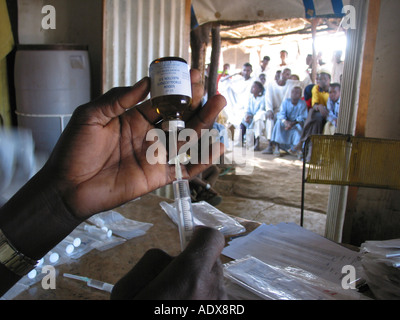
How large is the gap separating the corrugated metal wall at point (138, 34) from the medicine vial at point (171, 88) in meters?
1.86

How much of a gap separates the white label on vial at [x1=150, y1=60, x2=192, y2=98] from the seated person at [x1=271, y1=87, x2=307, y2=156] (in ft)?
20.7

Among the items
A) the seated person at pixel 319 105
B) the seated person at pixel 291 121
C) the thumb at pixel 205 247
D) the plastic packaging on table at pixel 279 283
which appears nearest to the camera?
the thumb at pixel 205 247

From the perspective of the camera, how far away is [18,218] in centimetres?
79

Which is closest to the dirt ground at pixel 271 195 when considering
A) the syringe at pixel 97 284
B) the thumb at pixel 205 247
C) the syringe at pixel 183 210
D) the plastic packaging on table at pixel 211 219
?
the plastic packaging on table at pixel 211 219

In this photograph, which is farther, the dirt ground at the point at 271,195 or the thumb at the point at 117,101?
the dirt ground at the point at 271,195

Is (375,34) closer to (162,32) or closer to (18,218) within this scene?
(162,32)

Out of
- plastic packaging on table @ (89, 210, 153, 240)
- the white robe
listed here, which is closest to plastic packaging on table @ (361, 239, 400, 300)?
plastic packaging on table @ (89, 210, 153, 240)

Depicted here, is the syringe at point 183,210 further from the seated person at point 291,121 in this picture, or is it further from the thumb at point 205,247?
the seated person at point 291,121

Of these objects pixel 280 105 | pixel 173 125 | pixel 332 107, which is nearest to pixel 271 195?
pixel 332 107

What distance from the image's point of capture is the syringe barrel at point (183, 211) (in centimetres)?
88

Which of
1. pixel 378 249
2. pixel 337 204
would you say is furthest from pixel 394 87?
pixel 378 249

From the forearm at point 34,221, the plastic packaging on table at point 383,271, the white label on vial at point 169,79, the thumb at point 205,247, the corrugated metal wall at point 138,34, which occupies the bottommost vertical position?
the plastic packaging on table at point 383,271

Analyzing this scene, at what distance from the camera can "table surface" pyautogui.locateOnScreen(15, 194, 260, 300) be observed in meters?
0.86

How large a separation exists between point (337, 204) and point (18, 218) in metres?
2.07
